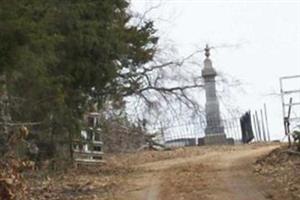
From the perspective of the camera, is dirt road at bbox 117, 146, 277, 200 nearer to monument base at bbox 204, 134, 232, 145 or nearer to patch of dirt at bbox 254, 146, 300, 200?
patch of dirt at bbox 254, 146, 300, 200

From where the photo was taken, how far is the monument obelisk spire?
118ft

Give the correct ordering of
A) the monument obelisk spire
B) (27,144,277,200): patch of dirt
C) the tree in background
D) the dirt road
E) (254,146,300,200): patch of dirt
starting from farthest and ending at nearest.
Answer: the monument obelisk spire < the tree in background < (27,144,277,200): patch of dirt < the dirt road < (254,146,300,200): patch of dirt

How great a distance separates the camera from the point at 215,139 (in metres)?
37.2

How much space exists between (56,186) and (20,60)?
3.77m

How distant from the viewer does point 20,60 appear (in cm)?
1519

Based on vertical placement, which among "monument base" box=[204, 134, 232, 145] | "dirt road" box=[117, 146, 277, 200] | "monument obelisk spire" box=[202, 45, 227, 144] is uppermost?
"monument obelisk spire" box=[202, 45, 227, 144]

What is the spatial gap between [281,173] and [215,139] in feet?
65.3

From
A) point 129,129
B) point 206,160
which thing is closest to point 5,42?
point 206,160

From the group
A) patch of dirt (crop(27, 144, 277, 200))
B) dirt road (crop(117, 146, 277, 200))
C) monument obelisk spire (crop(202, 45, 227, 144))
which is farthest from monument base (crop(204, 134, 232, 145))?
dirt road (crop(117, 146, 277, 200))

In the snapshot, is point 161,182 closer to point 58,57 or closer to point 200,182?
point 200,182

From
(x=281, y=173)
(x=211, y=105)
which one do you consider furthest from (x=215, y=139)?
(x=281, y=173)

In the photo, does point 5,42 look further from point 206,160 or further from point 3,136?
point 206,160

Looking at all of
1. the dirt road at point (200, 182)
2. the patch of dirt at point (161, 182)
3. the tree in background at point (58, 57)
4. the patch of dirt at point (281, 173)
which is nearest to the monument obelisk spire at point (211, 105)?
the tree in background at point (58, 57)

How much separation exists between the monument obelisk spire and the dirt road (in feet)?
43.2
